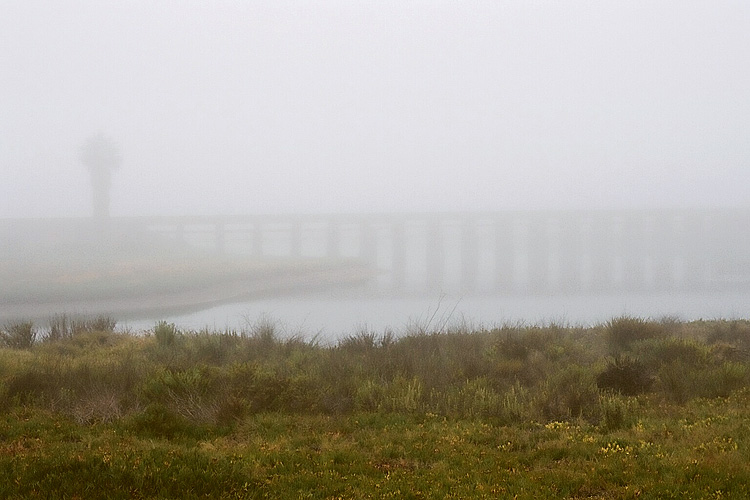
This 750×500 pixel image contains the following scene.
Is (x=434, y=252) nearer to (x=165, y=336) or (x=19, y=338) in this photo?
(x=165, y=336)

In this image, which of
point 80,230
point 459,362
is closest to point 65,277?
point 80,230

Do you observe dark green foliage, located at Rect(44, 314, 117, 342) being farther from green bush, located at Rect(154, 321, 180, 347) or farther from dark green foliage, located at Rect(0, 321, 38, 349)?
green bush, located at Rect(154, 321, 180, 347)

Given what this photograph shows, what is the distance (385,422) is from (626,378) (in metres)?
4.28

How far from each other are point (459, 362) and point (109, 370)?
6212 millimetres

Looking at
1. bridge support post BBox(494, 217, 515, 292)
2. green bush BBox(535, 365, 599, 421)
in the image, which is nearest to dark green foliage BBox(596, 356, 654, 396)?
green bush BBox(535, 365, 599, 421)

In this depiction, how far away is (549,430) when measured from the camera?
309 inches

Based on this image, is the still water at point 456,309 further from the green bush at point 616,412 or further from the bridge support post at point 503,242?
the bridge support post at point 503,242

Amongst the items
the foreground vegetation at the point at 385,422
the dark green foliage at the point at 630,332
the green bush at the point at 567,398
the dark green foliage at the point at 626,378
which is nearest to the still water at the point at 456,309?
the dark green foliage at the point at 630,332

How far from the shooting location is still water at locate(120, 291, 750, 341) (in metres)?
29.0

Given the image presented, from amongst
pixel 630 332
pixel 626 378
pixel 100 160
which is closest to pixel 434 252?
pixel 100 160

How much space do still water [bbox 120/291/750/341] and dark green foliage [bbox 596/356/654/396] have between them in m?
16.3

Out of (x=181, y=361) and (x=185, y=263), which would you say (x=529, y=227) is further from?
(x=181, y=361)

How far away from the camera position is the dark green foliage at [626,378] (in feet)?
32.8

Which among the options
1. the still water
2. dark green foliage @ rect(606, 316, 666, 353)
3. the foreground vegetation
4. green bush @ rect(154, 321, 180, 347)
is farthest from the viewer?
the still water
